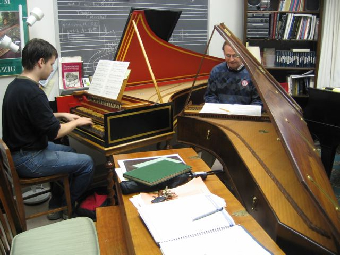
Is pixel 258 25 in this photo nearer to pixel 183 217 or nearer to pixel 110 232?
pixel 110 232

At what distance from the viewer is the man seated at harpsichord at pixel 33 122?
2257 mm

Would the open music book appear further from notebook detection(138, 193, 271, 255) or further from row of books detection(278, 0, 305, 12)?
row of books detection(278, 0, 305, 12)

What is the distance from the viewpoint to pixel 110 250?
4.74 ft

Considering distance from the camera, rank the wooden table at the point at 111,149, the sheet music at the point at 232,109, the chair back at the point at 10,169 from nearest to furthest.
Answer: the chair back at the point at 10,169 → the wooden table at the point at 111,149 → the sheet music at the point at 232,109

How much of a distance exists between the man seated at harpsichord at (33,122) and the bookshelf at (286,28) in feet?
9.45

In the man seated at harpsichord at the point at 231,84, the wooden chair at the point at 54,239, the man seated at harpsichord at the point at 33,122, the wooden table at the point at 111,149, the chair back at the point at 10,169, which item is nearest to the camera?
the wooden chair at the point at 54,239

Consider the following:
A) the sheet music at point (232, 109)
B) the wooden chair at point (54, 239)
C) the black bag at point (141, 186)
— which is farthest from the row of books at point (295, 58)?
the wooden chair at point (54, 239)

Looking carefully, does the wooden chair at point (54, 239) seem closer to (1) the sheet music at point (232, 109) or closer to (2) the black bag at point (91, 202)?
Result: (2) the black bag at point (91, 202)

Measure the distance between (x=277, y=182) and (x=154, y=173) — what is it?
0.54 metres

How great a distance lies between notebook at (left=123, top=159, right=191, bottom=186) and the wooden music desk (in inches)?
3.4

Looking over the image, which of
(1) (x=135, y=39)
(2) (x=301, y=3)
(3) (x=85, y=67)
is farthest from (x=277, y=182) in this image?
(2) (x=301, y=3)

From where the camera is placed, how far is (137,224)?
48.3 inches

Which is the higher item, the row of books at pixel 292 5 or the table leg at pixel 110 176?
the row of books at pixel 292 5

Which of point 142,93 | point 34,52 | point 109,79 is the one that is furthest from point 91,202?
point 34,52
